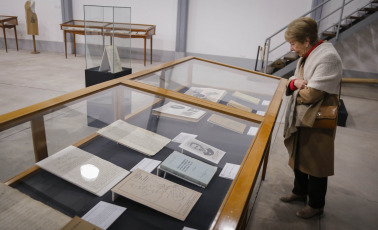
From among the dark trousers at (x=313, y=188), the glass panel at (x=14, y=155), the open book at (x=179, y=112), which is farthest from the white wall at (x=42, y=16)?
the dark trousers at (x=313, y=188)

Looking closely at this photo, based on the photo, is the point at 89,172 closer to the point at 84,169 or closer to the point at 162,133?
the point at 84,169

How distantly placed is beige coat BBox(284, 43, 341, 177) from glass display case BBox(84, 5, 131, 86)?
248 centimetres

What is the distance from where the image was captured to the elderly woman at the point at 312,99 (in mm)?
1895

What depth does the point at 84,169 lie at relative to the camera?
5.33 ft

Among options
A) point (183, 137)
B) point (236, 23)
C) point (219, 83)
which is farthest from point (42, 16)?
point (183, 137)

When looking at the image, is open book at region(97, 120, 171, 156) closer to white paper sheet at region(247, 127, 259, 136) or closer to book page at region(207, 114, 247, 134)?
book page at region(207, 114, 247, 134)

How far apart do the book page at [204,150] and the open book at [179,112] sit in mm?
208

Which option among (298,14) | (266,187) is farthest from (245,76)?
(298,14)

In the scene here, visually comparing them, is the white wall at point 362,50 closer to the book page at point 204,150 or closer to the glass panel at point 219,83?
the glass panel at point 219,83

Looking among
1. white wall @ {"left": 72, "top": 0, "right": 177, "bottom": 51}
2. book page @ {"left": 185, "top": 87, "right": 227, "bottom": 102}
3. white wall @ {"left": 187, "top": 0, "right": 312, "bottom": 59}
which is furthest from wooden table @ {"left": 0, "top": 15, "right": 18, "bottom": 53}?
book page @ {"left": 185, "top": 87, "right": 227, "bottom": 102}

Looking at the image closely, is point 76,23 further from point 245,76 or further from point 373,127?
point 373,127

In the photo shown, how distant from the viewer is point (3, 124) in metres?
1.33

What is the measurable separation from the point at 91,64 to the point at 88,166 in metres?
2.81

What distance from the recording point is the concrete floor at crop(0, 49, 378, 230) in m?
2.54
